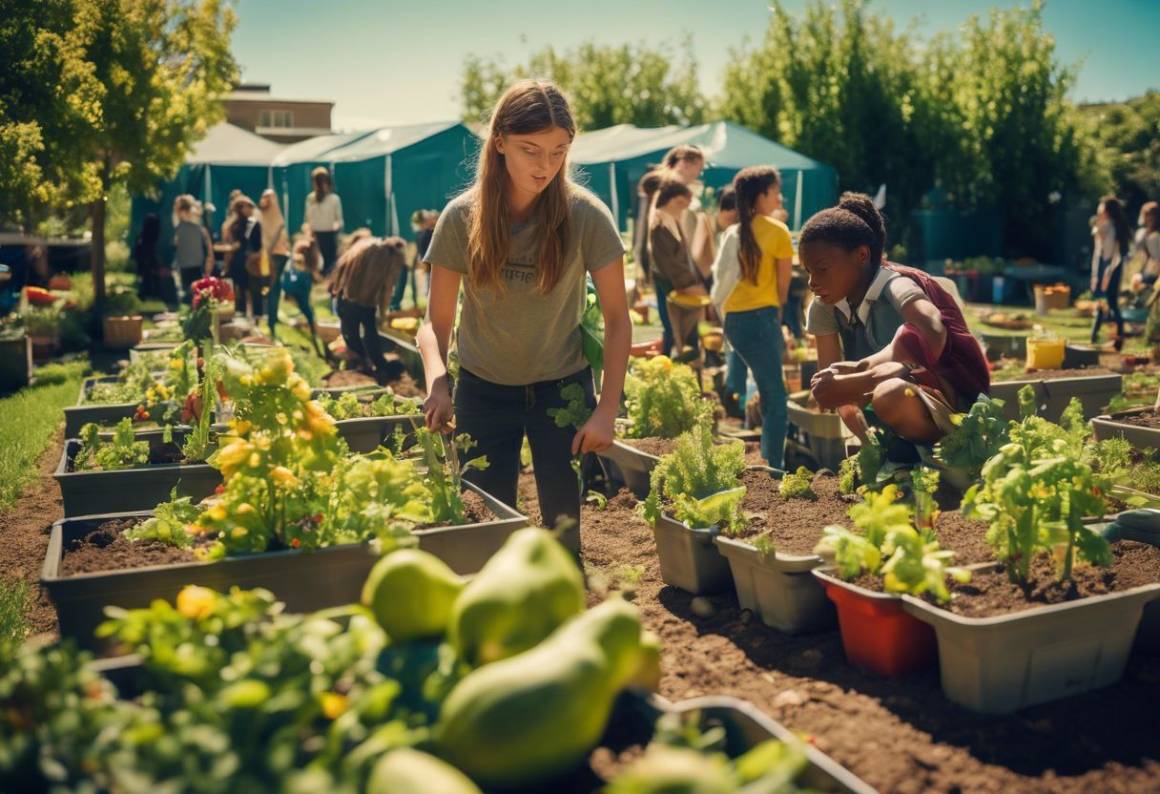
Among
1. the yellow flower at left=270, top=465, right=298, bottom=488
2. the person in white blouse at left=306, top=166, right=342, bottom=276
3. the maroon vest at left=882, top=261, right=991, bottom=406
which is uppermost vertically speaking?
the person in white blouse at left=306, top=166, right=342, bottom=276

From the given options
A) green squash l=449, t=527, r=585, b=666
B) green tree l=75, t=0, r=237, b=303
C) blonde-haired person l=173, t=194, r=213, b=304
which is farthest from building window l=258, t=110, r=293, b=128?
green squash l=449, t=527, r=585, b=666

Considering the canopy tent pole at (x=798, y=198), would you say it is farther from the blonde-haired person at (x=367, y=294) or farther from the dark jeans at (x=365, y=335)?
the dark jeans at (x=365, y=335)

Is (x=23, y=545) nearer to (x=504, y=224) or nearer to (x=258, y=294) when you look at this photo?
(x=504, y=224)

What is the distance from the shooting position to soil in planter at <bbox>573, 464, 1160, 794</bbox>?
105 inches

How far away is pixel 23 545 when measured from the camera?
226 inches

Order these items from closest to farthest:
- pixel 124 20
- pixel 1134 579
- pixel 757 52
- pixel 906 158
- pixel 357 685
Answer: pixel 357 685
pixel 1134 579
pixel 124 20
pixel 906 158
pixel 757 52

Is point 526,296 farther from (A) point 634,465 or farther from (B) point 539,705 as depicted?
(A) point 634,465

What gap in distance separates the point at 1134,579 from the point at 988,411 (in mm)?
870

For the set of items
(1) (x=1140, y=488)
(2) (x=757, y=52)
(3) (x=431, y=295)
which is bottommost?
(1) (x=1140, y=488)

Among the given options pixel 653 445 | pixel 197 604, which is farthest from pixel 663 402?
pixel 197 604

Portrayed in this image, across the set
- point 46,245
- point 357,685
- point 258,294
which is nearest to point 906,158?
point 258,294

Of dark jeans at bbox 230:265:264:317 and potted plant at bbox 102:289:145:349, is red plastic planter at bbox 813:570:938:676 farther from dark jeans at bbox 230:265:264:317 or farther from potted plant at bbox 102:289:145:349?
dark jeans at bbox 230:265:264:317

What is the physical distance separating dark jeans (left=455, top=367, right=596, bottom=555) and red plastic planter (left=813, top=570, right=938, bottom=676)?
3.39 ft

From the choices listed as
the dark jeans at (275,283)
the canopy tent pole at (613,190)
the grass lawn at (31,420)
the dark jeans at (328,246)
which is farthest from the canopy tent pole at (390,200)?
the grass lawn at (31,420)
